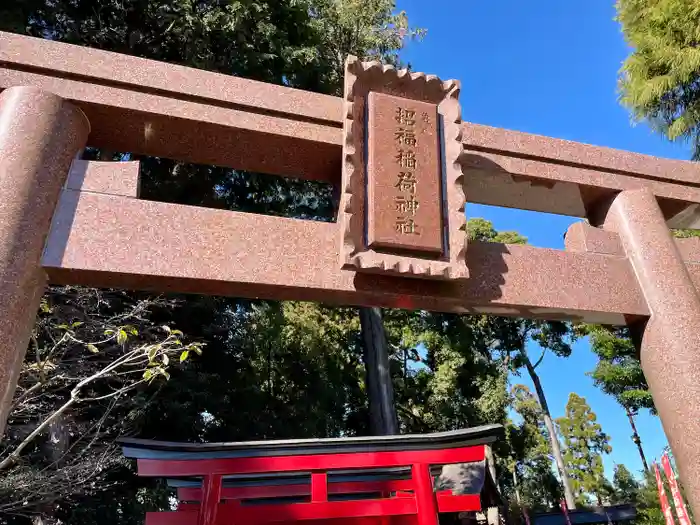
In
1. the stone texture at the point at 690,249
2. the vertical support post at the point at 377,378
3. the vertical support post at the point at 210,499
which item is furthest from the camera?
the vertical support post at the point at 377,378

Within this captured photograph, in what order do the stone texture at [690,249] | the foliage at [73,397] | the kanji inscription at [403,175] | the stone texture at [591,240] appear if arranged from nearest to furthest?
the kanji inscription at [403,175]
the stone texture at [591,240]
the stone texture at [690,249]
the foliage at [73,397]

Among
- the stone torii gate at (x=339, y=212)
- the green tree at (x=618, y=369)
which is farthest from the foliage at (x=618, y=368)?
the stone torii gate at (x=339, y=212)

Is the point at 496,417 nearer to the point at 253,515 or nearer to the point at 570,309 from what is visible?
the point at 253,515

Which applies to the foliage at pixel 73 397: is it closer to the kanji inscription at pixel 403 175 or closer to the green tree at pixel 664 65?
the kanji inscription at pixel 403 175

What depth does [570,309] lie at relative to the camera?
2859mm

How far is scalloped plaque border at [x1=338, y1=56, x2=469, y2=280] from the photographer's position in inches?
98.1

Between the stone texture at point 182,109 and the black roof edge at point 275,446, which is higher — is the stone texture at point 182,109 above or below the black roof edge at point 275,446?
above

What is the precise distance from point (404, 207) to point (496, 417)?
38.7 feet

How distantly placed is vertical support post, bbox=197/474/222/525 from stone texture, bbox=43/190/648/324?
11.3ft

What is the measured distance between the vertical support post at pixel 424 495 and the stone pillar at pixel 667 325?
310 centimetres

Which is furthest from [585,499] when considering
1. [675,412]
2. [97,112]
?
[97,112]

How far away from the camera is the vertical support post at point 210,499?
4.95m

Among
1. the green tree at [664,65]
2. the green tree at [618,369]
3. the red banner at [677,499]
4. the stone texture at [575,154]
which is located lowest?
the red banner at [677,499]

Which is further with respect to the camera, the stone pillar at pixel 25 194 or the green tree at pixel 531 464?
the green tree at pixel 531 464
